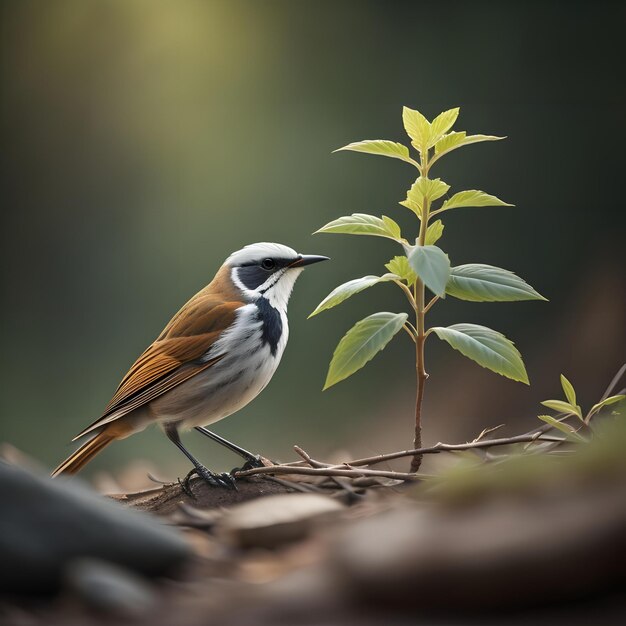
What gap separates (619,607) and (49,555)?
102 centimetres

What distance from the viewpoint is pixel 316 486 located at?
102 inches

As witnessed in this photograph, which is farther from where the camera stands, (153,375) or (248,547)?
(153,375)

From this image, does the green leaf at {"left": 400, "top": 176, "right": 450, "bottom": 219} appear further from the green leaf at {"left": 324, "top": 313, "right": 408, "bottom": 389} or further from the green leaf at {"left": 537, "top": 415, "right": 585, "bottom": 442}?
the green leaf at {"left": 537, "top": 415, "right": 585, "bottom": 442}

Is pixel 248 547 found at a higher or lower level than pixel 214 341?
lower

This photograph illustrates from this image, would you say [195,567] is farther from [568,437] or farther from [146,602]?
[568,437]

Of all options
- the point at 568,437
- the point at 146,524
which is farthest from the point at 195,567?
the point at 568,437

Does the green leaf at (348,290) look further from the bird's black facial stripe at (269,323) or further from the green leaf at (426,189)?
the bird's black facial stripe at (269,323)

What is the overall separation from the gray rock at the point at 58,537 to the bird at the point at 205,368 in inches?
52.0

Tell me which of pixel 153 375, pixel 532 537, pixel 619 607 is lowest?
pixel 619 607

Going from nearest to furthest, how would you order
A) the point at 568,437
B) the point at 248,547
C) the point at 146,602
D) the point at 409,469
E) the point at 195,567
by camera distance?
1. the point at 146,602
2. the point at 195,567
3. the point at 248,547
4. the point at 568,437
5. the point at 409,469

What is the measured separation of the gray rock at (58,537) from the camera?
1588 millimetres

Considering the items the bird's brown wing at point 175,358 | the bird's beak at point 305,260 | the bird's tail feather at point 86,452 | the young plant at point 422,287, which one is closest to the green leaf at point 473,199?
the young plant at point 422,287

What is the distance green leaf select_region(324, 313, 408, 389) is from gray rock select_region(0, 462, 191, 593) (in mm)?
877

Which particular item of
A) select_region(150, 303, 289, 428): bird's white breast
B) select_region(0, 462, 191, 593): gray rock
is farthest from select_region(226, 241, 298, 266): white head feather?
select_region(0, 462, 191, 593): gray rock
